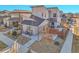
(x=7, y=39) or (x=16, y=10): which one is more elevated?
(x=16, y=10)

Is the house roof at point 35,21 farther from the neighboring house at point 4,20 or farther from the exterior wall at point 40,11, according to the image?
the neighboring house at point 4,20

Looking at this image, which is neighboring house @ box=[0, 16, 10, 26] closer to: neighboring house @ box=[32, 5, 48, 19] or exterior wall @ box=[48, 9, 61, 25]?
neighboring house @ box=[32, 5, 48, 19]

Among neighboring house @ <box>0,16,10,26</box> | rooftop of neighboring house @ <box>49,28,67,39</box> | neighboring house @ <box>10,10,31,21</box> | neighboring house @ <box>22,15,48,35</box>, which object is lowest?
rooftop of neighboring house @ <box>49,28,67,39</box>

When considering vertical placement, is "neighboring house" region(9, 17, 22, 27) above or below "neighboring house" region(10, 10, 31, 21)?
below

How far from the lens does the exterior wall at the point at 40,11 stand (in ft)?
10.3

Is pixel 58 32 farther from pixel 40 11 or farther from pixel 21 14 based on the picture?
pixel 21 14

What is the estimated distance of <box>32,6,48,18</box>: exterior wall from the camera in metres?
3.13

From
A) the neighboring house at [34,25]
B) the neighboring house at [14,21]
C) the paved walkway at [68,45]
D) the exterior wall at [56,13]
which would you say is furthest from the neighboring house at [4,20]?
the paved walkway at [68,45]

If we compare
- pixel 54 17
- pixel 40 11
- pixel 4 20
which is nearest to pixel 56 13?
pixel 54 17

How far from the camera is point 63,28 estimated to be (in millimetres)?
3135

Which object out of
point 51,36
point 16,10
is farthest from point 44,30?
point 16,10

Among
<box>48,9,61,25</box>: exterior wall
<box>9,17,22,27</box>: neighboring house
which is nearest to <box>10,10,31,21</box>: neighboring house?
<box>9,17,22,27</box>: neighboring house
